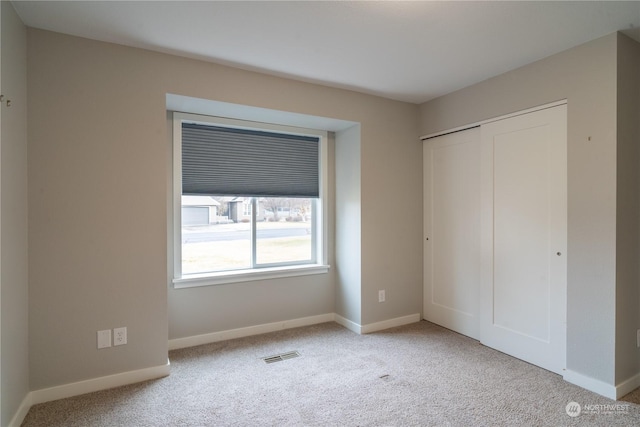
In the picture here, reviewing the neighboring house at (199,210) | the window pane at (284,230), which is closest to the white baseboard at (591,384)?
the window pane at (284,230)

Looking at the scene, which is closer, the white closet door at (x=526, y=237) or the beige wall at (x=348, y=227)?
the white closet door at (x=526, y=237)

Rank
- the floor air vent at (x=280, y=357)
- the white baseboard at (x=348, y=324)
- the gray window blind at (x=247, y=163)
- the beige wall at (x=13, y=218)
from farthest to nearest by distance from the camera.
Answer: the white baseboard at (x=348, y=324) → the gray window blind at (x=247, y=163) → the floor air vent at (x=280, y=357) → the beige wall at (x=13, y=218)

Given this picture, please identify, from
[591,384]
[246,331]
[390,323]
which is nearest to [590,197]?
[591,384]

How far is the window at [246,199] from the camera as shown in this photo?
3244 mm

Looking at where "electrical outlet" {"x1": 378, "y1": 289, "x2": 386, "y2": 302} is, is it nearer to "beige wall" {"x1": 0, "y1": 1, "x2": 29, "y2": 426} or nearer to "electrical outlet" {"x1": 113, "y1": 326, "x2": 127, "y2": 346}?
"electrical outlet" {"x1": 113, "y1": 326, "x2": 127, "y2": 346}

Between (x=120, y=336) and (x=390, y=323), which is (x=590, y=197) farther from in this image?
(x=120, y=336)

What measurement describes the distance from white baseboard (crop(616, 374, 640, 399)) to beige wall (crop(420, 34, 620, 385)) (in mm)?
81

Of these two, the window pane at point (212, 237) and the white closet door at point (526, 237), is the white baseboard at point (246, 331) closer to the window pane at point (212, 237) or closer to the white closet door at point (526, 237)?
the window pane at point (212, 237)

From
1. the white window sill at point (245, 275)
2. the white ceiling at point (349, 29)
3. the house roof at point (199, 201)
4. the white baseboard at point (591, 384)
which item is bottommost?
the white baseboard at point (591, 384)

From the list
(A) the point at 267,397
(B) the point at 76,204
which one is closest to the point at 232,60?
(B) the point at 76,204

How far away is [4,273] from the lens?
1.87 m

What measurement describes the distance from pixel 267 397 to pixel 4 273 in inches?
65.8

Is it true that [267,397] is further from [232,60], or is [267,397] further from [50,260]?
[232,60]

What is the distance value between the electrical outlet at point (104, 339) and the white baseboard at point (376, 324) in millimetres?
2167
